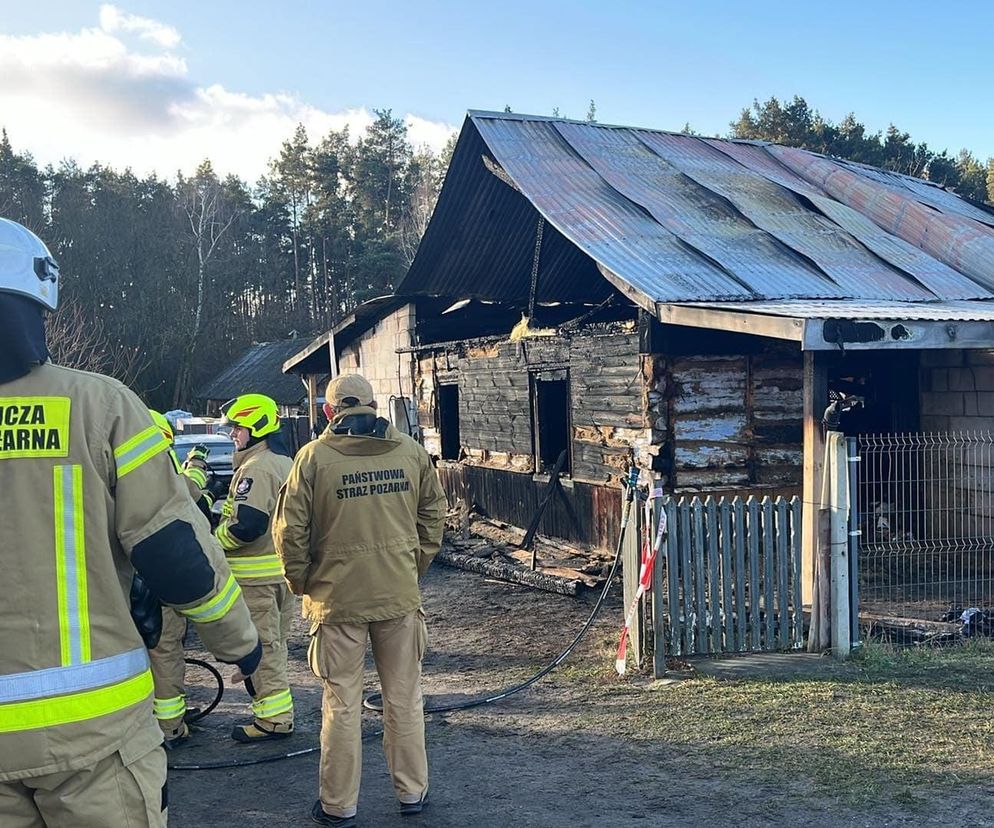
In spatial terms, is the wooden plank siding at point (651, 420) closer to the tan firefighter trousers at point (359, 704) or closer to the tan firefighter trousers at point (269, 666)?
the tan firefighter trousers at point (269, 666)

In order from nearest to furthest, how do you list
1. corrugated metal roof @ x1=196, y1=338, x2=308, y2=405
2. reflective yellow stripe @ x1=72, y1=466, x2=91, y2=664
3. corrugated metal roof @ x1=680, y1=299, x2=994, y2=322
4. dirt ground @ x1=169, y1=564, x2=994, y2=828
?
reflective yellow stripe @ x1=72, y1=466, x2=91, y2=664, dirt ground @ x1=169, y1=564, x2=994, y2=828, corrugated metal roof @ x1=680, y1=299, x2=994, y2=322, corrugated metal roof @ x1=196, y1=338, x2=308, y2=405

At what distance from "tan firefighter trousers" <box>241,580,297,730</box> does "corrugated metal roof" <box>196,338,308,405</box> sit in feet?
88.4

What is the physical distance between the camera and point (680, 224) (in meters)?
11.1

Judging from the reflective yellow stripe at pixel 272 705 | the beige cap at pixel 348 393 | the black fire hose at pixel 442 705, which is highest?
the beige cap at pixel 348 393

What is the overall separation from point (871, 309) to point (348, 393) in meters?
6.16

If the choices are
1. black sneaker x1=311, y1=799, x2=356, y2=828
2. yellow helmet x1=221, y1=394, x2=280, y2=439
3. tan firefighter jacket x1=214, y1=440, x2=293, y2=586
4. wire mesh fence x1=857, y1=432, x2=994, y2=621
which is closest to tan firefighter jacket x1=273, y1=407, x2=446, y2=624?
black sneaker x1=311, y1=799, x2=356, y2=828

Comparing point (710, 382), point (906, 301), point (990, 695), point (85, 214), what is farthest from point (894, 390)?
point (85, 214)

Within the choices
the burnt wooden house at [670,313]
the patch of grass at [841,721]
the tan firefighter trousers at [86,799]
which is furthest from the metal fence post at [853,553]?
the tan firefighter trousers at [86,799]

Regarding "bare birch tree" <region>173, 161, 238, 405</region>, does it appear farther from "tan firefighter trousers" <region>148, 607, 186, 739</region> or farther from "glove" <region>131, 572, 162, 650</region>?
"glove" <region>131, 572, 162, 650</region>

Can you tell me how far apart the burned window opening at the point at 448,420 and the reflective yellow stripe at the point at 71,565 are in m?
12.6

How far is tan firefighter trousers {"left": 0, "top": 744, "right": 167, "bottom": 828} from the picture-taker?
7.06 ft

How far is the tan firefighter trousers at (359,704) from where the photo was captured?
413cm

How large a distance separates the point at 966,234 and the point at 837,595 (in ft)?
24.0

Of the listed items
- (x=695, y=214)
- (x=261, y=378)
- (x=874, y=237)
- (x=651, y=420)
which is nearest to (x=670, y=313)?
(x=651, y=420)
